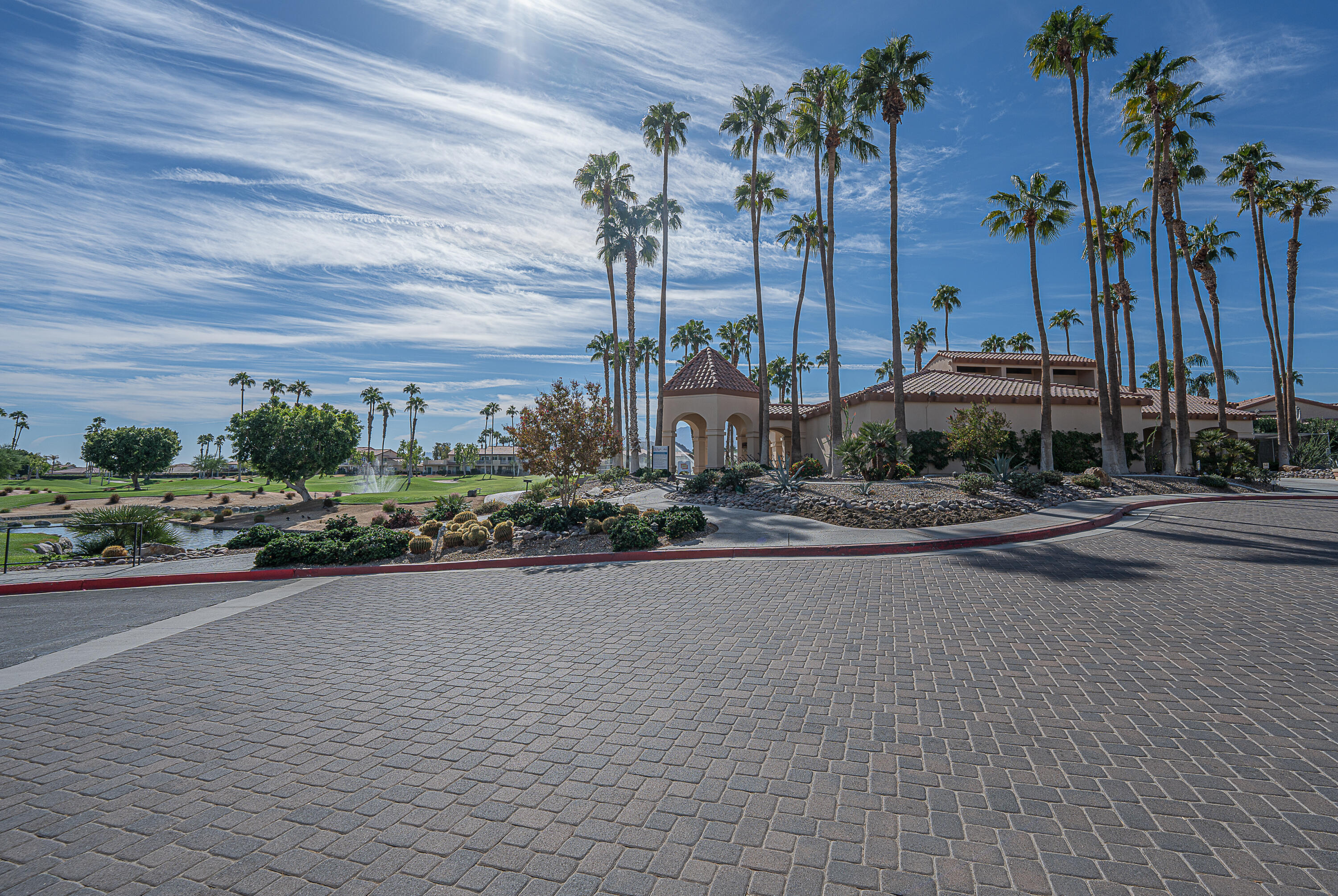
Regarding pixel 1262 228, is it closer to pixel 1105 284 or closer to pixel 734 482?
pixel 1105 284

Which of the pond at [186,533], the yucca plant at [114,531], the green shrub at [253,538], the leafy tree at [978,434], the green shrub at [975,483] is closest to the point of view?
the green shrub at [253,538]

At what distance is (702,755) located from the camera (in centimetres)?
367

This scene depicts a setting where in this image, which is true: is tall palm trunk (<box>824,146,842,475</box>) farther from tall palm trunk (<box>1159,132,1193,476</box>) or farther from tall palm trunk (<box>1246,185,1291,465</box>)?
tall palm trunk (<box>1246,185,1291,465</box>)

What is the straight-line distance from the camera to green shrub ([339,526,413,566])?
11680 mm

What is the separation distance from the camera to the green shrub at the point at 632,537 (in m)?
12.1

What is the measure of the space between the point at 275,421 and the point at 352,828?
4351 centimetres

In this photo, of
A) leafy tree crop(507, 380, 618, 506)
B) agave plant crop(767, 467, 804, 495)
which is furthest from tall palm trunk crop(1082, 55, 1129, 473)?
leafy tree crop(507, 380, 618, 506)

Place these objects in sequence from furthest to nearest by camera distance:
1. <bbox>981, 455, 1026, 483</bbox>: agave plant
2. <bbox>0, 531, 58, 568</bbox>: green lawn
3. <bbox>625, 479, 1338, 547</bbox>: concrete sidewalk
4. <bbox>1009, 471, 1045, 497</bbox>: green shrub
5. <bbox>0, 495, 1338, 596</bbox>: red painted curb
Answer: <bbox>981, 455, 1026, 483</bbox>: agave plant
<bbox>1009, 471, 1045, 497</bbox>: green shrub
<bbox>0, 531, 58, 568</bbox>: green lawn
<bbox>625, 479, 1338, 547</bbox>: concrete sidewalk
<bbox>0, 495, 1338, 596</bbox>: red painted curb

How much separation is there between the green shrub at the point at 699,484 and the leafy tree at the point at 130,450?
5878cm

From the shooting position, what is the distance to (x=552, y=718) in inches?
167

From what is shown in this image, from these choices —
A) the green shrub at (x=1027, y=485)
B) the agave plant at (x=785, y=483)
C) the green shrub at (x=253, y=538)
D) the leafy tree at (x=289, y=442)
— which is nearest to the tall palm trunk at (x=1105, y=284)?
the green shrub at (x=1027, y=485)

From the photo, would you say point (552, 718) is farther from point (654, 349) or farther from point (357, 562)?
point (654, 349)

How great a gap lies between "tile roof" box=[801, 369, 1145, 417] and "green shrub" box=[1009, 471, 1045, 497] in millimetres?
8895

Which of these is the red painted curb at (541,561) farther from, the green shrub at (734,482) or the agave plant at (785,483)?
the green shrub at (734,482)
